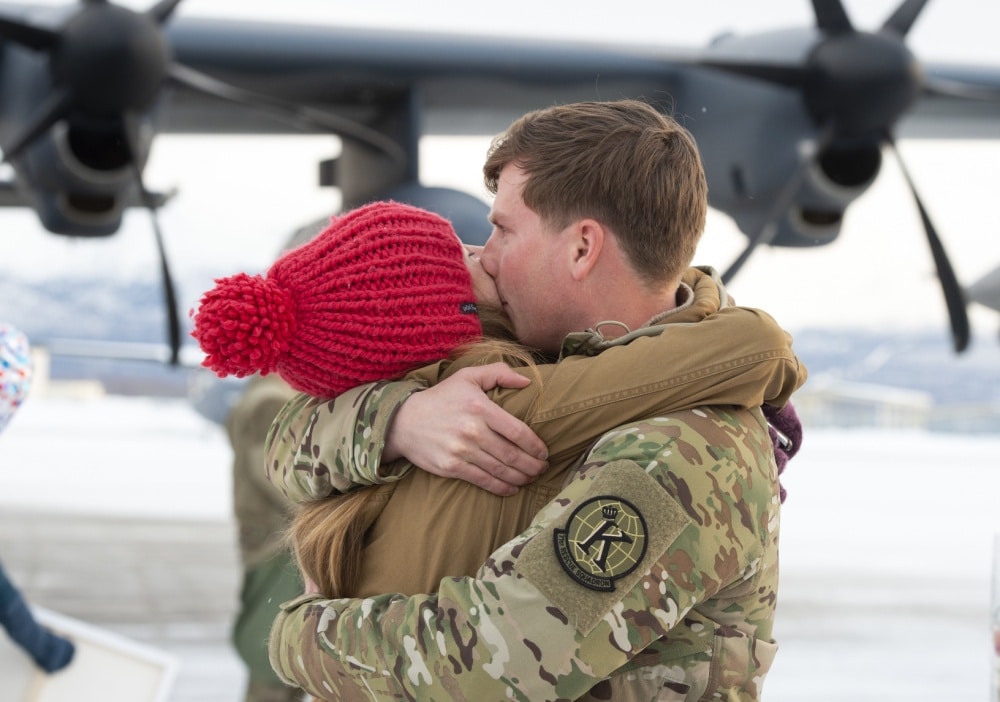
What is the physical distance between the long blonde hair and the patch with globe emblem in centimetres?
21

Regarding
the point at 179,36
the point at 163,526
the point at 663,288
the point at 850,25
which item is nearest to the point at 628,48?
the point at 850,25

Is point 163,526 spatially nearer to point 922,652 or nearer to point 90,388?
point 922,652

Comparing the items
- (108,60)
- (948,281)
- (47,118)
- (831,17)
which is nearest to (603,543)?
(108,60)

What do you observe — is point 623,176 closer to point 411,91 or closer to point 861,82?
point 861,82

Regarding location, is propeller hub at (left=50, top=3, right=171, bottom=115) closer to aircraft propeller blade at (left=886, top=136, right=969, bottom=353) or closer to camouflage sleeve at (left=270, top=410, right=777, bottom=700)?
aircraft propeller blade at (left=886, top=136, right=969, bottom=353)

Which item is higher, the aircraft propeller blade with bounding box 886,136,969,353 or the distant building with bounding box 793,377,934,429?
the aircraft propeller blade with bounding box 886,136,969,353

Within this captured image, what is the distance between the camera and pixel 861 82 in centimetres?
677

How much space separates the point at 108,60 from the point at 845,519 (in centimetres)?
1530

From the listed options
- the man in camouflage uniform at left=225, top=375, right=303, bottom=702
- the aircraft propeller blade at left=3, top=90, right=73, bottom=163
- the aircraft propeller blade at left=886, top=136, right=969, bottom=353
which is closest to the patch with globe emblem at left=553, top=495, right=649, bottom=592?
the man in camouflage uniform at left=225, top=375, right=303, bottom=702

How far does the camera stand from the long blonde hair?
1.37m

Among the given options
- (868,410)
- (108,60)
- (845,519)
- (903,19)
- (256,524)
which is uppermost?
(903,19)

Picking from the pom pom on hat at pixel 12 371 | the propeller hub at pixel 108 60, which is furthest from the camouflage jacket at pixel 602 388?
the propeller hub at pixel 108 60

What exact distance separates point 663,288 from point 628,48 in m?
6.14

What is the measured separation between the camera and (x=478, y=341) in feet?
4.78
